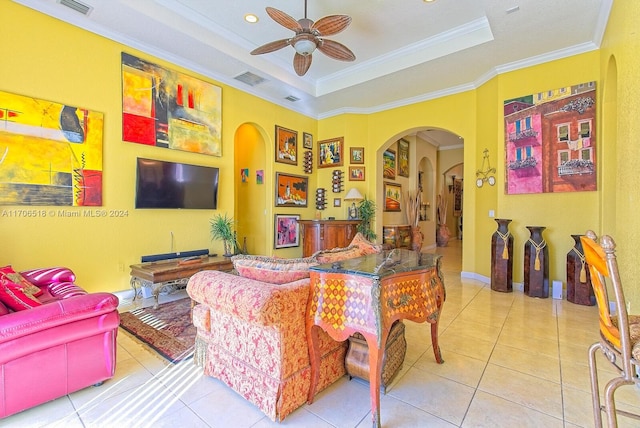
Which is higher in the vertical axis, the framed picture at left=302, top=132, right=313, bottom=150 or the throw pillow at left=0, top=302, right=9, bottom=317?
the framed picture at left=302, top=132, right=313, bottom=150

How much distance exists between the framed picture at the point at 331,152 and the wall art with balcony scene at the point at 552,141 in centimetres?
325

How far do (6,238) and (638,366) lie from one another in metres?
5.13

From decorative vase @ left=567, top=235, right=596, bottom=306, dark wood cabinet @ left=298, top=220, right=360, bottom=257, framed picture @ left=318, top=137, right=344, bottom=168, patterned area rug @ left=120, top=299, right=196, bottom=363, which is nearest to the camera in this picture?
patterned area rug @ left=120, top=299, right=196, bottom=363

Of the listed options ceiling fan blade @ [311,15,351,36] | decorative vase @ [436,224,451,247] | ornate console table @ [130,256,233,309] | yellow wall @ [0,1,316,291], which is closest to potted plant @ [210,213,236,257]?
yellow wall @ [0,1,316,291]

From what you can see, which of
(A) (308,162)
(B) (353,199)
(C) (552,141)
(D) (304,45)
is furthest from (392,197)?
(D) (304,45)

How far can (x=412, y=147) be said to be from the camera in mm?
8320

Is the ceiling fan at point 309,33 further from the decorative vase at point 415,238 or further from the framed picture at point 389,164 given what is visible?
the decorative vase at point 415,238

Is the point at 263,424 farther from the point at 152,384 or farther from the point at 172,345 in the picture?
the point at 172,345

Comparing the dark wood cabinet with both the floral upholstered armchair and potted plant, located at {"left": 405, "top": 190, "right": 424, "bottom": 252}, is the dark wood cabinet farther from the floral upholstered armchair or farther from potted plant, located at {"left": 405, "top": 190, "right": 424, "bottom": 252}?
the floral upholstered armchair

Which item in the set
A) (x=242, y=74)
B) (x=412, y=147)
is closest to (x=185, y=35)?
(x=242, y=74)

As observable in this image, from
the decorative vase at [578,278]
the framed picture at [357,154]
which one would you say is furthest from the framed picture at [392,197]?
the decorative vase at [578,278]

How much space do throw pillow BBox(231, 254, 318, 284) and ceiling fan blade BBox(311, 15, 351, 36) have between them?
267cm

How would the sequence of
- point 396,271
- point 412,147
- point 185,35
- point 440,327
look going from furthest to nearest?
point 412,147, point 185,35, point 440,327, point 396,271

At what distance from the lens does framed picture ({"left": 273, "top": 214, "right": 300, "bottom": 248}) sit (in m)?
6.12
